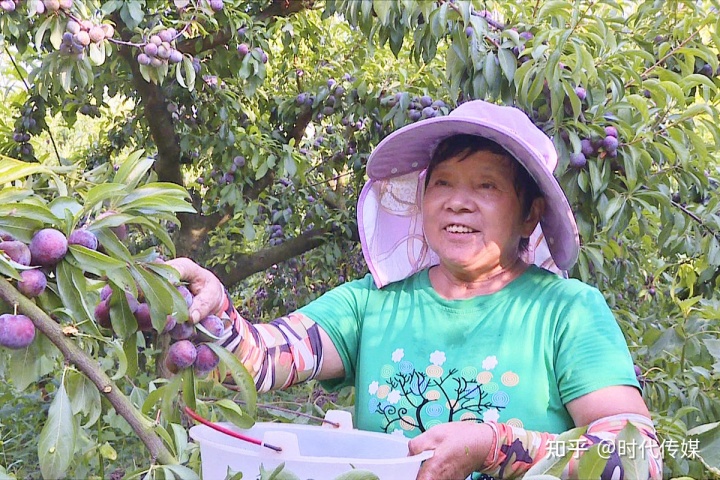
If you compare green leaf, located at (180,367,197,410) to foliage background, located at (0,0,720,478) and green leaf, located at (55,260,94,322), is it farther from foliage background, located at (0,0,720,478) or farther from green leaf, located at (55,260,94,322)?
green leaf, located at (55,260,94,322)

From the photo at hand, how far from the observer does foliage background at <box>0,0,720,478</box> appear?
2.14m

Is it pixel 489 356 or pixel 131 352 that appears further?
pixel 489 356

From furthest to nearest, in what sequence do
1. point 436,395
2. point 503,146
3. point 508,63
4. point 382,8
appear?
1. point 508,63
2. point 382,8
3. point 503,146
4. point 436,395

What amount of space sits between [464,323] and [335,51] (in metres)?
3.41

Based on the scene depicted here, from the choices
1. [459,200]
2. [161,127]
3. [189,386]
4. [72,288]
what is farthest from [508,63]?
[161,127]

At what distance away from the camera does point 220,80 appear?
3.75 metres

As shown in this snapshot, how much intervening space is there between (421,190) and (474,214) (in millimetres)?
316

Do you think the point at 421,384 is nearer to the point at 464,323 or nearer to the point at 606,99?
the point at 464,323

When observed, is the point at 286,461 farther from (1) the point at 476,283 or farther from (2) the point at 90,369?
(1) the point at 476,283

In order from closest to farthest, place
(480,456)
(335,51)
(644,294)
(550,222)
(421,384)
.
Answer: (480,456) < (421,384) < (550,222) < (644,294) < (335,51)

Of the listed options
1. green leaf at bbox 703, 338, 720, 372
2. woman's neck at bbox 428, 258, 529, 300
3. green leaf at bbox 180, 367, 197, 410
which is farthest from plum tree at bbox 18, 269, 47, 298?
green leaf at bbox 703, 338, 720, 372

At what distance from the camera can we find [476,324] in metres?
1.44

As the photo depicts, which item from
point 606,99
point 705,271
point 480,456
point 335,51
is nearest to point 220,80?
point 335,51

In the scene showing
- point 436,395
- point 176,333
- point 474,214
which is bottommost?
point 436,395
